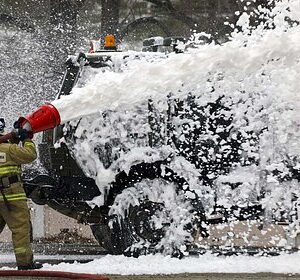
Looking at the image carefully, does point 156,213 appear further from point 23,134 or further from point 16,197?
point 23,134

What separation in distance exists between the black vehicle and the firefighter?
26.2 inches

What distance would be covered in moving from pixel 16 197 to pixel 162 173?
1486 mm

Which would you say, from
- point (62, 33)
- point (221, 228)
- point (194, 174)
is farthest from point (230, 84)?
point (62, 33)

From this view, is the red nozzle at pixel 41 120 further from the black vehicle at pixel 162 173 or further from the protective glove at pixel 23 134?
the black vehicle at pixel 162 173

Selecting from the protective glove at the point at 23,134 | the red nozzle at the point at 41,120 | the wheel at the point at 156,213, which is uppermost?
the red nozzle at the point at 41,120

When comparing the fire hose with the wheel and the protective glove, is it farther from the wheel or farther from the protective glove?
the wheel

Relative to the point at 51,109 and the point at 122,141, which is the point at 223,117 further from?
the point at 51,109

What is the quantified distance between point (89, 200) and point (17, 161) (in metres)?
1.05

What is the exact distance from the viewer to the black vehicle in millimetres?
9148

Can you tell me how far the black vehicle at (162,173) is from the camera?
915 centimetres

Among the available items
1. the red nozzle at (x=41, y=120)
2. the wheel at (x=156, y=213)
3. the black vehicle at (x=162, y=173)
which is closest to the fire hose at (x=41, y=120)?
the red nozzle at (x=41, y=120)

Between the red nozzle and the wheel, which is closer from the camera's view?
the red nozzle

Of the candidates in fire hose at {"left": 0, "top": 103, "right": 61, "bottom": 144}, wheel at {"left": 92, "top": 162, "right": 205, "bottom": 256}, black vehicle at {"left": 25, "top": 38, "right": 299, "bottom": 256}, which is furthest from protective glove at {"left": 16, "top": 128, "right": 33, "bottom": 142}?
wheel at {"left": 92, "top": 162, "right": 205, "bottom": 256}

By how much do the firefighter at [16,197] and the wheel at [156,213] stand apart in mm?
1045
